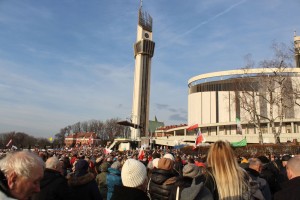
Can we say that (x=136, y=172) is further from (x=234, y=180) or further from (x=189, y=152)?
(x=189, y=152)

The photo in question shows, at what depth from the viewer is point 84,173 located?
5.29m

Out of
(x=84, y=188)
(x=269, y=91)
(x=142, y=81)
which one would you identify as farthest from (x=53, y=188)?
(x=142, y=81)

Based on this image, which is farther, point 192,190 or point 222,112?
point 222,112

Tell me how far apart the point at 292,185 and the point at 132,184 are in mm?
1805

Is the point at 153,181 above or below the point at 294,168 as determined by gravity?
below

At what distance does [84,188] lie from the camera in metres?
4.84

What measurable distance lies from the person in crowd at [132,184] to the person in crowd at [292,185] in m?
1.53

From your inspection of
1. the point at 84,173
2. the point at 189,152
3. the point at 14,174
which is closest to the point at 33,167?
the point at 14,174

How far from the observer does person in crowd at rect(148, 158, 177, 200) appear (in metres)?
4.70

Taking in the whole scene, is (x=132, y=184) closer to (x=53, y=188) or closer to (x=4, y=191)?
(x=53, y=188)

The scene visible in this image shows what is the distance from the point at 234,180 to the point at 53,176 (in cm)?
246

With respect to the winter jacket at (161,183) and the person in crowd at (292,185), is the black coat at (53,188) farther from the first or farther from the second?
the person in crowd at (292,185)

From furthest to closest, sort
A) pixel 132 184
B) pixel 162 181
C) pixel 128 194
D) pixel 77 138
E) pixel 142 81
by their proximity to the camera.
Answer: pixel 77 138 < pixel 142 81 < pixel 162 181 < pixel 132 184 < pixel 128 194

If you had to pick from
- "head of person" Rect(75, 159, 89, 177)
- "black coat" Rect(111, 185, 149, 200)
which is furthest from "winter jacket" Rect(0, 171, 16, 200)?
"head of person" Rect(75, 159, 89, 177)
